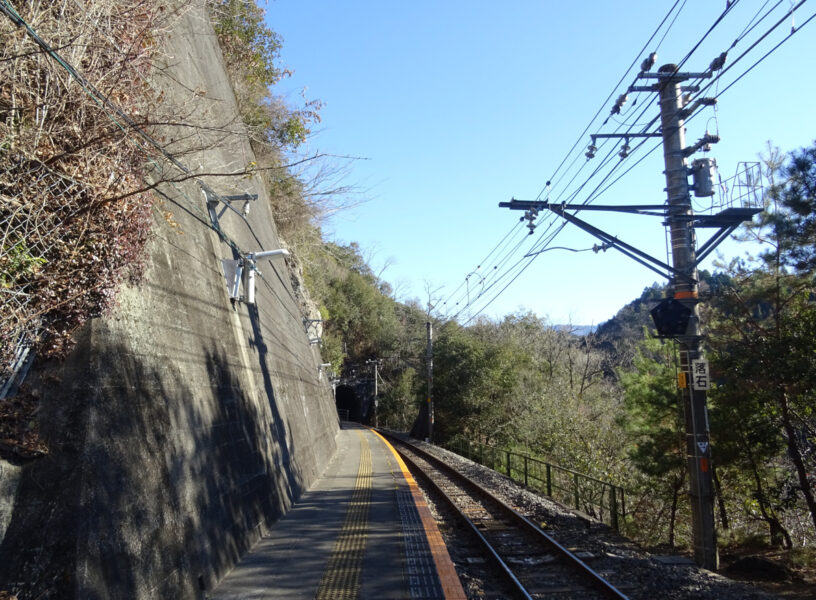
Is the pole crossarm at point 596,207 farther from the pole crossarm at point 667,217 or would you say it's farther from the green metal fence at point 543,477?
the green metal fence at point 543,477

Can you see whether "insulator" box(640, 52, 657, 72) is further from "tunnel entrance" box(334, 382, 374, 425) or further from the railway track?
"tunnel entrance" box(334, 382, 374, 425)

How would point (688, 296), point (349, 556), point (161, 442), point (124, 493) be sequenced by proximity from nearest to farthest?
1. point (124, 493)
2. point (161, 442)
3. point (349, 556)
4. point (688, 296)

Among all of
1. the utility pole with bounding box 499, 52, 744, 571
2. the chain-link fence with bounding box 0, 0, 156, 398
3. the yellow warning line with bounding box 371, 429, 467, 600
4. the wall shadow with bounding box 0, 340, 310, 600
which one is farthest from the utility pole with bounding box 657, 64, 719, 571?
the chain-link fence with bounding box 0, 0, 156, 398

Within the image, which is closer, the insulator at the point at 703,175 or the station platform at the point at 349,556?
the station platform at the point at 349,556

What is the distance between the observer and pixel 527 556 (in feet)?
27.0

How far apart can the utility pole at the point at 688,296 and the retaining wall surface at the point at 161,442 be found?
22.7 feet

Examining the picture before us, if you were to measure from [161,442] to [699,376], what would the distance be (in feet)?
27.2

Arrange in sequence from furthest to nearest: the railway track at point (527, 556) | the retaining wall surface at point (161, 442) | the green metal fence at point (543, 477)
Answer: the green metal fence at point (543, 477)
the railway track at point (527, 556)
the retaining wall surface at point (161, 442)

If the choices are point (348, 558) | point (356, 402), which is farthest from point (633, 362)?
point (356, 402)

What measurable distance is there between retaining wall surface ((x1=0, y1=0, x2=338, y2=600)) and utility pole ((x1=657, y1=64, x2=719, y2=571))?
6934 millimetres

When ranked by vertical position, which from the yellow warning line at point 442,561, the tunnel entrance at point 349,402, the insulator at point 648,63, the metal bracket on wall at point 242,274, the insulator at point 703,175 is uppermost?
the insulator at point 648,63

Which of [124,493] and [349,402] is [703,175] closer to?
[124,493]

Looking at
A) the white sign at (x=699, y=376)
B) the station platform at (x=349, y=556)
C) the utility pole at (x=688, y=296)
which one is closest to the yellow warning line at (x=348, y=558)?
the station platform at (x=349, y=556)

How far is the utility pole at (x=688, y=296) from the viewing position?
29.8 ft
